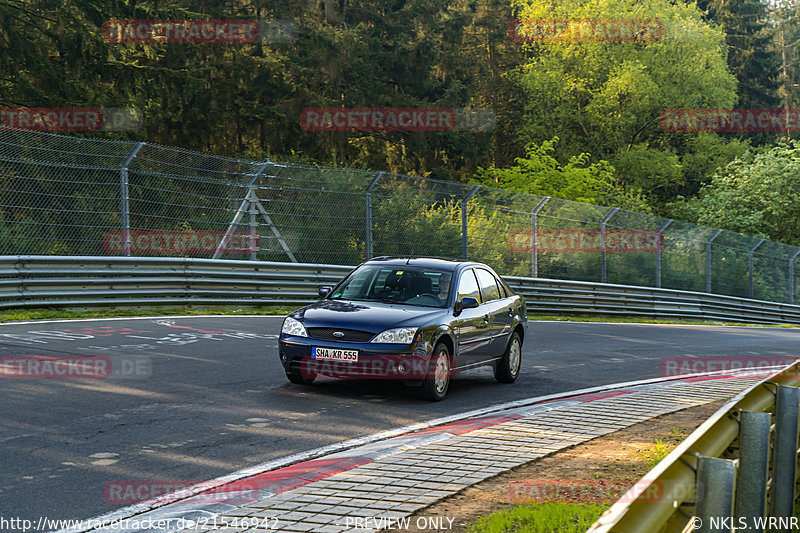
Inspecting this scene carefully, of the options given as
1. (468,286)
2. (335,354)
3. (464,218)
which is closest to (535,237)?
(464,218)

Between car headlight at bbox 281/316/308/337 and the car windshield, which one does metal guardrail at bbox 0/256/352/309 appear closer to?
the car windshield

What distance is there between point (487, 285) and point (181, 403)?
14.8ft

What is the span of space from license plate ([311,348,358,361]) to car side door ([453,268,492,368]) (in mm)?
1389

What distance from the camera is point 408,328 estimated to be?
374 inches

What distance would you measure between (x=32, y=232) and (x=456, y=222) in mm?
10617

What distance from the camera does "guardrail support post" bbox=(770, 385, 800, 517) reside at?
15.7 feet

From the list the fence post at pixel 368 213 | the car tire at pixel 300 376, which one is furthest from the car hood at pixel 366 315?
the fence post at pixel 368 213

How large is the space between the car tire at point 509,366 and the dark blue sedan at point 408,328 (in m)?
0.01

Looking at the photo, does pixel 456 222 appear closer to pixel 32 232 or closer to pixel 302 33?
pixel 32 232

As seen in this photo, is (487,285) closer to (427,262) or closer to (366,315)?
(427,262)

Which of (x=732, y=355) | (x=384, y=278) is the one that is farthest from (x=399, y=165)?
(x=384, y=278)

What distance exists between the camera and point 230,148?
39.6m

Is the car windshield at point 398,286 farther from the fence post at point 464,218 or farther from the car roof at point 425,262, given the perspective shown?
the fence post at point 464,218

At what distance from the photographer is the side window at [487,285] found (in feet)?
38.0
